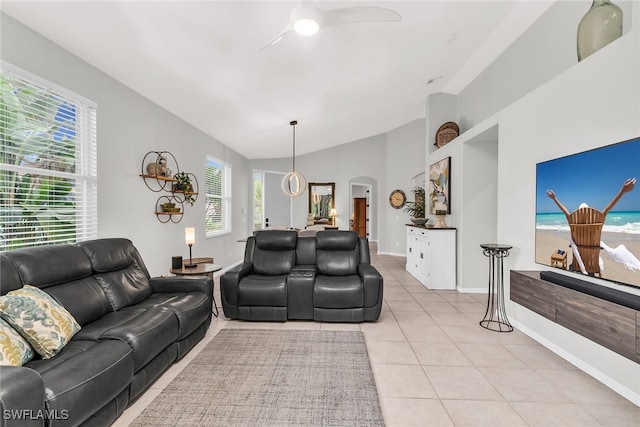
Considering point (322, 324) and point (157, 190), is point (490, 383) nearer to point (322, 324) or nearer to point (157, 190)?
point (322, 324)

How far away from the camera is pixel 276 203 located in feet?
32.2

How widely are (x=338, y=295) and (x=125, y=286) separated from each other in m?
2.05

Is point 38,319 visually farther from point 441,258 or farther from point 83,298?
point 441,258

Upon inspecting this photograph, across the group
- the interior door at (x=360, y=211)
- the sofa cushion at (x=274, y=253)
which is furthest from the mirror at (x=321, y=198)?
the sofa cushion at (x=274, y=253)

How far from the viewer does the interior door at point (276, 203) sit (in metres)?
9.70

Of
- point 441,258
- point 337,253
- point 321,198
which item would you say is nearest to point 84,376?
point 337,253

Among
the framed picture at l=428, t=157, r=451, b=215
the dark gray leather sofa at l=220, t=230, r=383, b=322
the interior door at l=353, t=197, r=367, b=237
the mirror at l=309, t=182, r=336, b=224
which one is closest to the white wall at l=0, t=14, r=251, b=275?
the dark gray leather sofa at l=220, t=230, r=383, b=322

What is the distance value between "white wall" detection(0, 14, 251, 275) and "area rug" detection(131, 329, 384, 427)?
1.71 meters

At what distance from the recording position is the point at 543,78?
3648 millimetres

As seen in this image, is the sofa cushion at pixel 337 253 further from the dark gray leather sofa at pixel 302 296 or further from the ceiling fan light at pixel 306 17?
the ceiling fan light at pixel 306 17

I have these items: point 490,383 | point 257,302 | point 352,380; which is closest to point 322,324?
point 257,302

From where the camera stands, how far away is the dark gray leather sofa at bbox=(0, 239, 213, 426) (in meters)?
1.37

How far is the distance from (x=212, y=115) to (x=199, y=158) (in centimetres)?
87

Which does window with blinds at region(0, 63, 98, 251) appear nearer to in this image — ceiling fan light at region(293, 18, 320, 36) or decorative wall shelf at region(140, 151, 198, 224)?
decorative wall shelf at region(140, 151, 198, 224)
